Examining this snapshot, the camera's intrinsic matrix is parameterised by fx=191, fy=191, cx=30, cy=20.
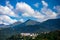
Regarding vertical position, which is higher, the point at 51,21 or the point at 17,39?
the point at 51,21

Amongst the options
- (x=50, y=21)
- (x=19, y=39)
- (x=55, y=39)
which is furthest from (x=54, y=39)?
(x=50, y=21)

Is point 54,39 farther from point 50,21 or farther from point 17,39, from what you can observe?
point 50,21

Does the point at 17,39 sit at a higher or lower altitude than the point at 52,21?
lower

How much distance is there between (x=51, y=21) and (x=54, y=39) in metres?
76.2

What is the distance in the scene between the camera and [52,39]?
1584 centimetres

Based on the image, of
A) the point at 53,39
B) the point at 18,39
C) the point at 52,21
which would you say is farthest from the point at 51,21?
the point at 53,39

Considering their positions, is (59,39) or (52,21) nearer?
(59,39)

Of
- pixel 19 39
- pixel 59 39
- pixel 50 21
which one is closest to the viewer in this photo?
pixel 59 39

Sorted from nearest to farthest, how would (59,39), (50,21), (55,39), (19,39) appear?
(59,39) → (55,39) → (19,39) → (50,21)

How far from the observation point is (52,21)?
90.6 metres

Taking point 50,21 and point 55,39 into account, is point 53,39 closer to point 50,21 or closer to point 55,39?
point 55,39

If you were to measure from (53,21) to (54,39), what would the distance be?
7559cm

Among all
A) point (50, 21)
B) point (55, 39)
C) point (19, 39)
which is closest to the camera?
point (55, 39)

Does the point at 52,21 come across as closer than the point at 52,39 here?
No
